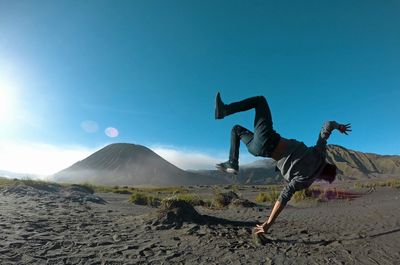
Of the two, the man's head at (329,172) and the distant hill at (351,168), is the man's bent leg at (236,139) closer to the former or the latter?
the man's head at (329,172)

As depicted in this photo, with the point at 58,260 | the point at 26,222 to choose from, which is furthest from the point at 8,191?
the point at 58,260

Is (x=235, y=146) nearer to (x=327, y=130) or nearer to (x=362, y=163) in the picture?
(x=327, y=130)

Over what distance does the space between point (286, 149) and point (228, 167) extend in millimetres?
995

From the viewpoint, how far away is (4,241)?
16.1 ft

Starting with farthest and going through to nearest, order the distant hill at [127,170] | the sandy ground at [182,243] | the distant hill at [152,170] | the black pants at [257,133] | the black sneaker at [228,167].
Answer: the distant hill at [152,170], the distant hill at [127,170], the black sneaker at [228,167], the black pants at [257,133], the sandy ground at [182,243]

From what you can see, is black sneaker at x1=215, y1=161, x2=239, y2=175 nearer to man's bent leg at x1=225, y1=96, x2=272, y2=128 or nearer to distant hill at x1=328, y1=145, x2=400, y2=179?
man's bent leg at x1=225, y1=96, x2=272, y2=128

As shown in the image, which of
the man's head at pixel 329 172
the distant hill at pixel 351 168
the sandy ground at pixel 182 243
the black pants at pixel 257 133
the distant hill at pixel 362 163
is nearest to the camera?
the sandy ground at pixel 182 243

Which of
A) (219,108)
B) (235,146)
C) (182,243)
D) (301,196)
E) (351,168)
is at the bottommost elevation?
(182,243)

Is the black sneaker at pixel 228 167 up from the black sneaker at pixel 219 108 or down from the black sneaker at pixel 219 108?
down

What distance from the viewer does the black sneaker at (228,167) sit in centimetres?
526

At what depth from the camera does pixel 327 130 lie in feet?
16.3

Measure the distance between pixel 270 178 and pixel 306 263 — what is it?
146667 mm

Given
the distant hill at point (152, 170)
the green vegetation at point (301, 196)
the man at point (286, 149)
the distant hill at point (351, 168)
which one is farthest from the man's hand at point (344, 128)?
the distant hill at point (351, 168)

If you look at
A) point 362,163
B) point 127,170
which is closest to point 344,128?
point 127,170
